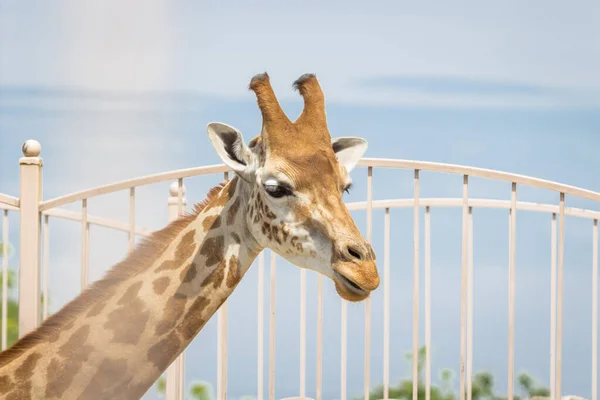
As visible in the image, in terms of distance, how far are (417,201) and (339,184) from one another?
118 cm

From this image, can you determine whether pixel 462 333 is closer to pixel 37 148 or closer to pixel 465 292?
pixel 465 292

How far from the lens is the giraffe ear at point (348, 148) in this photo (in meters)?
2.62

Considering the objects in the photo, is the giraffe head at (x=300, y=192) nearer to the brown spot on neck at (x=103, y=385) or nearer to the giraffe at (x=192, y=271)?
the giraffe at (x=192, y=271)

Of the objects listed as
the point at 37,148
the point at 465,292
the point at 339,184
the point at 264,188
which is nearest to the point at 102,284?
the point at 264,188

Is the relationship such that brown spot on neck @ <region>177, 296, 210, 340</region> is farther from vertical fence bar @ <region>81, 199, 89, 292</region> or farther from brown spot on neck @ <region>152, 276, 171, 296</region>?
vertical fence bar @ <region>81, 199, 89, 292</region>

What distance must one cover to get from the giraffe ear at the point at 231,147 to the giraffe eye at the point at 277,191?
3.6 inches

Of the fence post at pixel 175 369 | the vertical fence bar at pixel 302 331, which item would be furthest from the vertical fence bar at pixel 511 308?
the fence post at pixel 175 369

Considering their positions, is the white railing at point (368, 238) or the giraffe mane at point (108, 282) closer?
the giraffe mane at point (108, 282)

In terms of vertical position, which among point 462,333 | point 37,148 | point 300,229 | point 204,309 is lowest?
point 462,333

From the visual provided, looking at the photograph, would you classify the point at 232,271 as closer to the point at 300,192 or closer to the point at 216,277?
the point at 216,277

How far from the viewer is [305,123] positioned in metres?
2.37

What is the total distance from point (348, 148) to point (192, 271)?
61 cm

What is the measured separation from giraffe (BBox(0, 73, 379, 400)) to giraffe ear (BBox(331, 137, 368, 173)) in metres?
0.23

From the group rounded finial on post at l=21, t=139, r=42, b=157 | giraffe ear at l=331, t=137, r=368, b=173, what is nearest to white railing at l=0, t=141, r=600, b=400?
rounded finial on post at l=21, t=139, r=42, b=157
